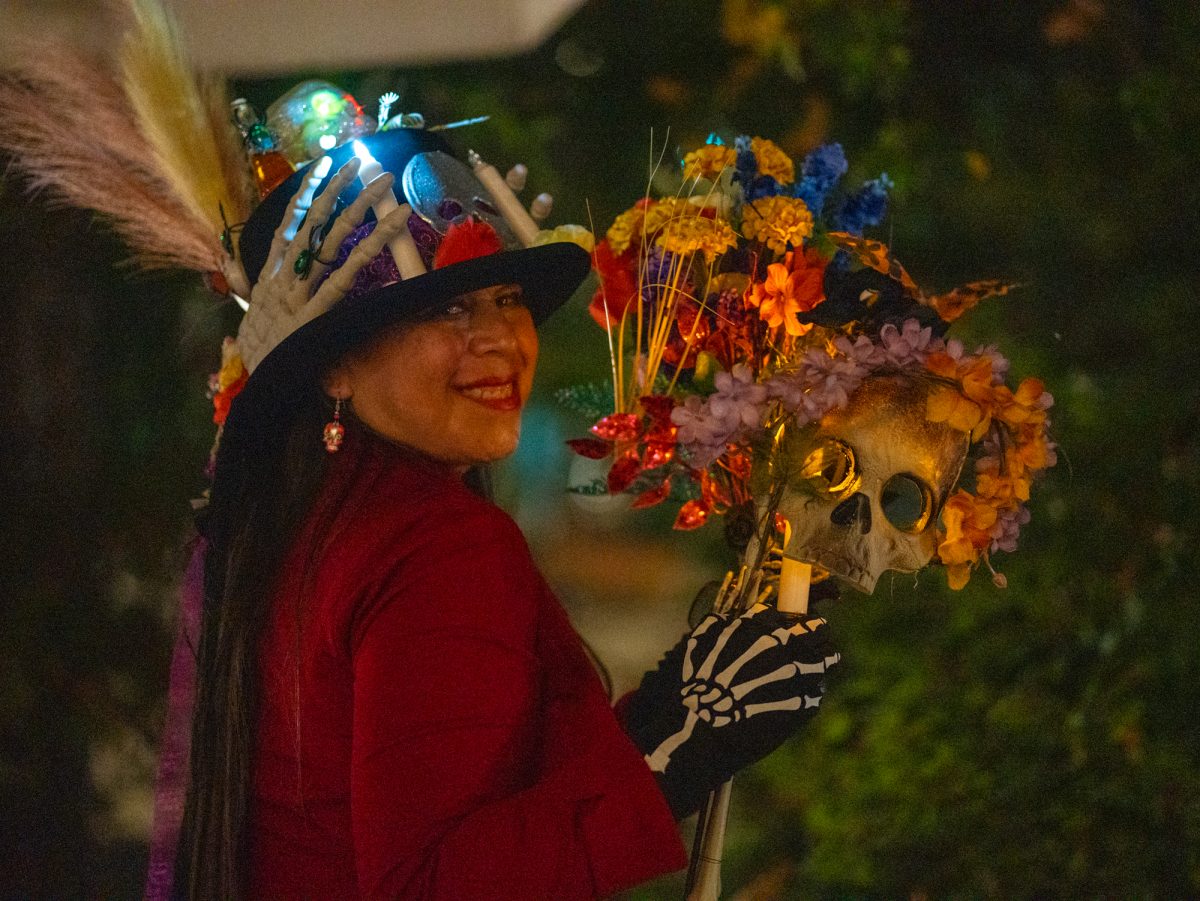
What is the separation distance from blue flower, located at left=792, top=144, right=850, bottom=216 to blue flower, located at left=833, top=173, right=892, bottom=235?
35 millimetres

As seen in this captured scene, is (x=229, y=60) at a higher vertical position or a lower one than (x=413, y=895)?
higher

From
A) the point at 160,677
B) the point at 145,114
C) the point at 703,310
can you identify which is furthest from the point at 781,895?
the point at 145,114

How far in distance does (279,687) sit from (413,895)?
0.31m

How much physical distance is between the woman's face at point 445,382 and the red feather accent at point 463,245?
6 centimetres

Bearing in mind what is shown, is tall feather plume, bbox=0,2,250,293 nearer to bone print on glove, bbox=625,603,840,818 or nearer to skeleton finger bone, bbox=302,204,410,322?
skeleton finger bone, bbox=302,204,410,322

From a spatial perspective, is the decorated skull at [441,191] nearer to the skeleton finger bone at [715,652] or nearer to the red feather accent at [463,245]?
the red feather accent at [463,245]

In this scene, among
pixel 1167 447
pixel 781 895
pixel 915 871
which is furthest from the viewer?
pixel 781 895

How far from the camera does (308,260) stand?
3.94 feet

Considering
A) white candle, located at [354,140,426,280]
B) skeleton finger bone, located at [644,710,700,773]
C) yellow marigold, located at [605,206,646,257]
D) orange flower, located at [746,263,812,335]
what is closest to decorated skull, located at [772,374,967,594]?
orange flower, located at [746,263,812,335]

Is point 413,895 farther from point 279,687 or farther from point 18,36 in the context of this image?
point 18,36

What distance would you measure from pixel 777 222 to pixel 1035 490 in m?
1.42

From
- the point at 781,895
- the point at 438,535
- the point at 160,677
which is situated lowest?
the point at 781,895

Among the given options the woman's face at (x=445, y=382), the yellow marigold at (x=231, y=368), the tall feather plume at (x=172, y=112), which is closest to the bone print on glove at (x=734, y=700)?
the woman's face at (x=445, y=382)

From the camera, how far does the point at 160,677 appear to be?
2424 mm
